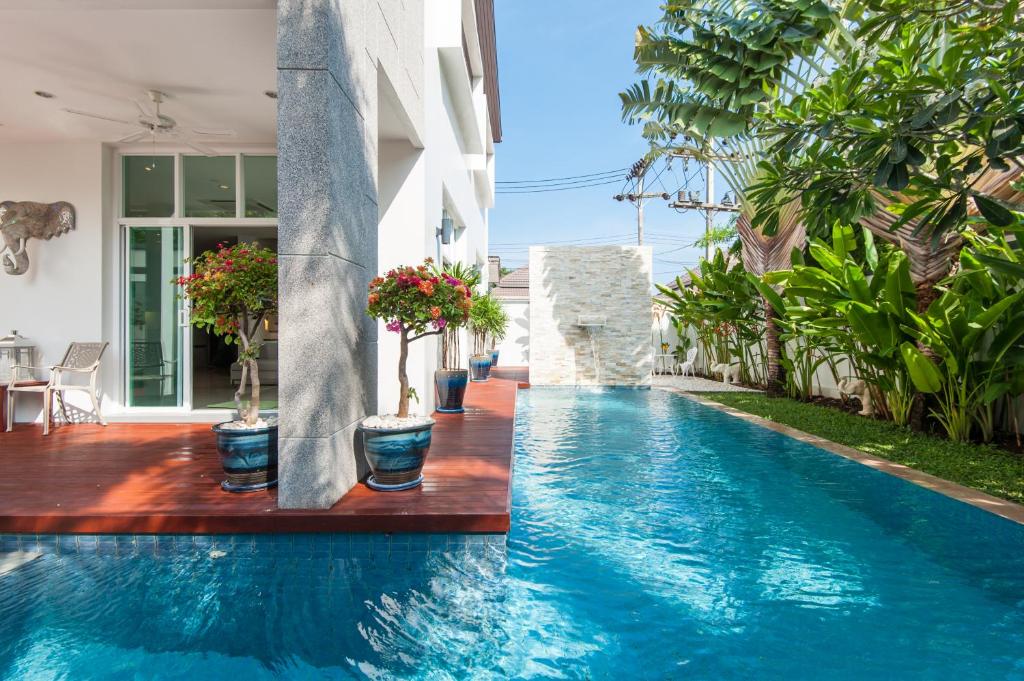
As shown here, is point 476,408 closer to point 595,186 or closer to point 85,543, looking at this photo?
point 85,543

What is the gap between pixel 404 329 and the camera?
167 inches

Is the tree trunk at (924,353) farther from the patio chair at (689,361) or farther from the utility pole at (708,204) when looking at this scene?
the utility pole at (708,204)

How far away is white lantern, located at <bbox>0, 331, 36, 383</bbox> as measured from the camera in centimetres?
664

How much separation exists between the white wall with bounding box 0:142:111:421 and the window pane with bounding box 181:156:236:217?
950 millimetres

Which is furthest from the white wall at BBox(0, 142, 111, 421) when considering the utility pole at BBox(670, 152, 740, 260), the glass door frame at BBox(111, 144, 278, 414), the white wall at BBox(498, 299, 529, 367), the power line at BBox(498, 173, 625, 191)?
the power line at BBox(498, 173, 625, 191)

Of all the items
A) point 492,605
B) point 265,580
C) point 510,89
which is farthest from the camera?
point 510,89

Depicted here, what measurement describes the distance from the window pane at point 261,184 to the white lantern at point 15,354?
3130 mm

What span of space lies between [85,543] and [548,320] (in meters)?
12.2

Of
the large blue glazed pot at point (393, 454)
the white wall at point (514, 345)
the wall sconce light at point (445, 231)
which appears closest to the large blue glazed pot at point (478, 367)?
the wall sconce light at point (445, 231)

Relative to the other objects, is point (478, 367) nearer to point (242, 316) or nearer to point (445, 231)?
point (445, 231)

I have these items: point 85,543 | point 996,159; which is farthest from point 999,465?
point 85,543

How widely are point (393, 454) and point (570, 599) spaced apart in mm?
1601

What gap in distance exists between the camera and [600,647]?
2578 millimetres

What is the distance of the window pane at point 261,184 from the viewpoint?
23.8 ft
